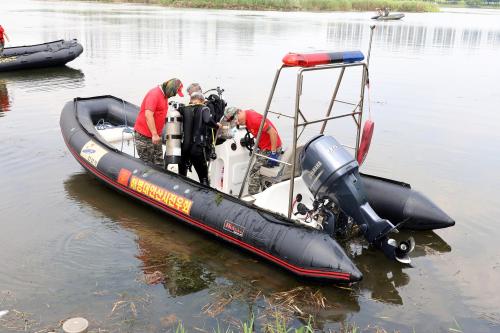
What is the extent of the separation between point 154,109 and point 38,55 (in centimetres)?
1048

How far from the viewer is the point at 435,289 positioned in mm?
4992

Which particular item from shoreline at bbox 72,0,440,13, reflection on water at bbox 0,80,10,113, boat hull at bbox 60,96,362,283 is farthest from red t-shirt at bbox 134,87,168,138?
shoreline at bbox 72,0,440,13

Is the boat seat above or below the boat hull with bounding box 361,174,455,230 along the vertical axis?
above

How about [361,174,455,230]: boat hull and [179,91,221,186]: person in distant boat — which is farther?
[361,174,455,230]: boat hull

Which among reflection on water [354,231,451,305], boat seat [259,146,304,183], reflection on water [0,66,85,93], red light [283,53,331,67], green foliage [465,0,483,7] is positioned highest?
green foliage [465,0,483,7]

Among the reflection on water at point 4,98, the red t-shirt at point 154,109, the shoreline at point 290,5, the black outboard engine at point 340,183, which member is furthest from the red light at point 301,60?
the shoreline at point 290,5

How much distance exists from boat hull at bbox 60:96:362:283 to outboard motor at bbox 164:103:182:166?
0.19m

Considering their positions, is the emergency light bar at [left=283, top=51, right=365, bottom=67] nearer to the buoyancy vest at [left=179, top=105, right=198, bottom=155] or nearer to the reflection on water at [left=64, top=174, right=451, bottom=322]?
the buoyancy vest at [left=179, top=105, right=198, bottom=155]

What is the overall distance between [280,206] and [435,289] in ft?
Answer: 5.54

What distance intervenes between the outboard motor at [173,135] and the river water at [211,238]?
746mm

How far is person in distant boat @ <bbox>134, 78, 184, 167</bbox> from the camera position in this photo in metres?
6.06

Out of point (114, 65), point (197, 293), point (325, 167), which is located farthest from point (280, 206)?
point (114, 65)

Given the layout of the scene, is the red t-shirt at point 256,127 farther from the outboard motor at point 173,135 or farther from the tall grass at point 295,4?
the tall grass at point 295,4

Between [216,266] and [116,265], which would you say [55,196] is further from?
[216,266]
